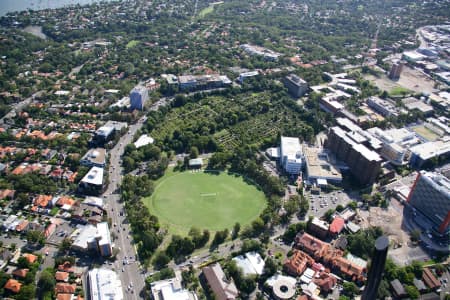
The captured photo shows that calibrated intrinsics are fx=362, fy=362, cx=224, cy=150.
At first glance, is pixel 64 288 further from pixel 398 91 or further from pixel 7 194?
pixel 398 91

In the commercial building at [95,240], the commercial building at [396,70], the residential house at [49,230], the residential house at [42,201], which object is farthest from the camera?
the commercial building at [396,70]

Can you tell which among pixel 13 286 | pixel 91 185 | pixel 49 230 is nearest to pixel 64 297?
pixel 13 286

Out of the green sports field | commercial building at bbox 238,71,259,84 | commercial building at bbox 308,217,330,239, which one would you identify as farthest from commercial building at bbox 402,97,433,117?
the green sports field

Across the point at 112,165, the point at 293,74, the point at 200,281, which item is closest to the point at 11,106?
the point at 112,165

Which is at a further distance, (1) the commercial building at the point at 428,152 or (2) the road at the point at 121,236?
(1) the commercial building at the point at 428,152

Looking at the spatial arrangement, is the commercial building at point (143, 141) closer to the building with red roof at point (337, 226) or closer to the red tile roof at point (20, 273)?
the red tile roof at point (20, 273)

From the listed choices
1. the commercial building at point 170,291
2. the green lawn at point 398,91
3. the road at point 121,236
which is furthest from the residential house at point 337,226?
the green lawn at point 398,91

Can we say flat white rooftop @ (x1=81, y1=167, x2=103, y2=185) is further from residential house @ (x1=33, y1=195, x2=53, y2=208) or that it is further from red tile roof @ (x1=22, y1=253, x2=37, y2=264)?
red tile roof @ (x1=22, y1=253, x2=37, y2=264)
